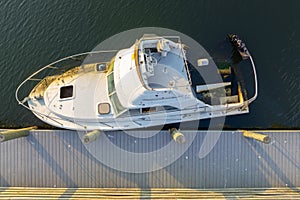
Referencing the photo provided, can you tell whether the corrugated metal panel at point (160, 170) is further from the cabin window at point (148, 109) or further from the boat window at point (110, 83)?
the boat window at point (110, 83)

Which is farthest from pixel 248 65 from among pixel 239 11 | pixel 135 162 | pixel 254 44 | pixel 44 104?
pixel 44 104

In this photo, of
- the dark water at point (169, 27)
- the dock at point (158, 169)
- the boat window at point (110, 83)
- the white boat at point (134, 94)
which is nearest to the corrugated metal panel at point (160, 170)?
the dock at point (158, 169)

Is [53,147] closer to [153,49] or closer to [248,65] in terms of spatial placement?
[153,49]

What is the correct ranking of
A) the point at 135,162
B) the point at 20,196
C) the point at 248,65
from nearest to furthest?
the point at 20,196 → the point at 135,162 → the point at 248,65

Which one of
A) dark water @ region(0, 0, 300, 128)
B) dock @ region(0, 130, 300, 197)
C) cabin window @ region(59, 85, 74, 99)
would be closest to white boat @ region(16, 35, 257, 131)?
cabin window @ region(59, 85, 74, 99)

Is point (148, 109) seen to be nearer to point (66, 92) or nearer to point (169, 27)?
point (66, 92)
